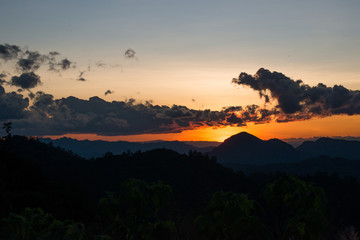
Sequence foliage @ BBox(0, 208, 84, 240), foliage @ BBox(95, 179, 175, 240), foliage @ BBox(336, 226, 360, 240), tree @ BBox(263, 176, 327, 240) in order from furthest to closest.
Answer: foliage @ BBox(95, 179, 175, 240)
foliage @ BBox(336, 226, 360, 240)
tree @ BBox(263, 176, 327, 240)
foliage @ BBox(0, 208, 84, 240)

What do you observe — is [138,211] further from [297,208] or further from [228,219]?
[297,208]

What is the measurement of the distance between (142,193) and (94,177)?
19586 cm

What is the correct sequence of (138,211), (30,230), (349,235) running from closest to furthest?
(30,230) < (349,235) < (138,211)

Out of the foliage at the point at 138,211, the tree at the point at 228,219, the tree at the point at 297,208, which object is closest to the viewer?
the tree at the point at 297,208

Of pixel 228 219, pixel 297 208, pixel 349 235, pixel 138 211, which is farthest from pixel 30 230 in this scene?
pixel 349 235

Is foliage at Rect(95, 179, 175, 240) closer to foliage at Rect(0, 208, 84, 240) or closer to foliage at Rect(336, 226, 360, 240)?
foliage at Rect(0, 208, 84, 240)

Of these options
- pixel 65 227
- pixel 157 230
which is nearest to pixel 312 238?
pixel 157 230

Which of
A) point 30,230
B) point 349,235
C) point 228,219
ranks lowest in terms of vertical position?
point 349,235

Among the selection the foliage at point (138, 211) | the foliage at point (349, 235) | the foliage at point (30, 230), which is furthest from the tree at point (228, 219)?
the foliage at point (30, 230)

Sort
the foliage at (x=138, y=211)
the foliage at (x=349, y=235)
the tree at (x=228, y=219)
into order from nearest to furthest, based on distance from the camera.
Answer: the tree at (x=228, y=219) → the foliage at (x=349, y=235) → the foliage at (x=138, y=211)

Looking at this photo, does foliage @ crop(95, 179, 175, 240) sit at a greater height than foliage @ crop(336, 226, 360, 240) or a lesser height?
greater

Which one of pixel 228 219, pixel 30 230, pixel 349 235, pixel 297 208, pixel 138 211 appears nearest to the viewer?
pixel 30 230

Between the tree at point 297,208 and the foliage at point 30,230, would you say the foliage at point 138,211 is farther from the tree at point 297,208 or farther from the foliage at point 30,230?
the tree at point 297,208

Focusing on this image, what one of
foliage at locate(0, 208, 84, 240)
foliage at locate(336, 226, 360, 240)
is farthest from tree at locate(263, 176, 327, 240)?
foliage at locate(0, 208, 84, 240)
